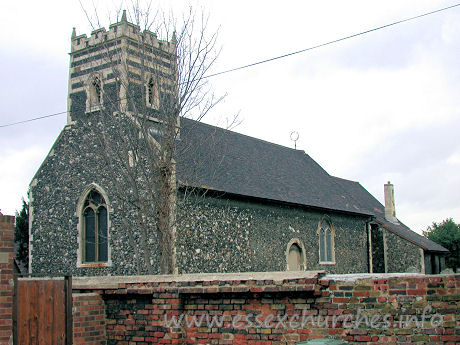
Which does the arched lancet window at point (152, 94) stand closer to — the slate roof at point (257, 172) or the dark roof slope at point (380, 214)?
the slate roof at point (257, 172)

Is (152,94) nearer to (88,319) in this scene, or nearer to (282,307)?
(88,319)

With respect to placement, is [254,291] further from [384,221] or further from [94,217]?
[384,221]

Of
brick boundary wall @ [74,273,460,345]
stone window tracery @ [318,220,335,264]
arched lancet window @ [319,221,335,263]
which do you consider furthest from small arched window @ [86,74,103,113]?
brick boundary wall @ [74,273,460,345]

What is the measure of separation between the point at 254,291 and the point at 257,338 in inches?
26.0

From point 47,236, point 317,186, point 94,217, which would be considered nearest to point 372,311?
point 94,217

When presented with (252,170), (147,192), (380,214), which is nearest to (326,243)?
(252,170)

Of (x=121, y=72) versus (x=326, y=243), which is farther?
(x=326, y=243)

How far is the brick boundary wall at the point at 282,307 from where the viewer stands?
22.1ft

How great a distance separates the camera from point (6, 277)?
7297 millimetres

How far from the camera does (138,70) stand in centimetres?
1872

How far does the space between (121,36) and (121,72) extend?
7.51 ft

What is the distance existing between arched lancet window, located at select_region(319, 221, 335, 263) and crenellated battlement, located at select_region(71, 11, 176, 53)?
13359 millimetres

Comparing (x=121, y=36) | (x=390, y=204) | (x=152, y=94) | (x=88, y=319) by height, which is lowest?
(x=88, y=319)

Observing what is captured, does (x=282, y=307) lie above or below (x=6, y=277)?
below
